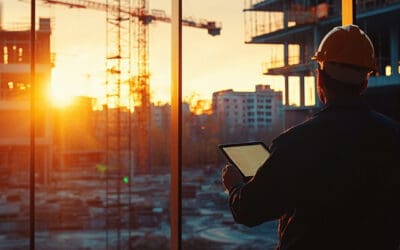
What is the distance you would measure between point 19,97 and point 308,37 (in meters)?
5.05

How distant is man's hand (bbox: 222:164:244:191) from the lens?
0.61 m

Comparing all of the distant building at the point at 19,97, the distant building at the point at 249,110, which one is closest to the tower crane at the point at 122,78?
the distant building at the point at 19,97

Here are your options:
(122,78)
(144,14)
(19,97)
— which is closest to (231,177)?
(19,97)

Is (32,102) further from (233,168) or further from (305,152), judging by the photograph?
(305,152)

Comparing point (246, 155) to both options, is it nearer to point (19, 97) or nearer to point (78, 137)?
point (19, 97)

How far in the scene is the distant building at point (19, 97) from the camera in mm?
9227

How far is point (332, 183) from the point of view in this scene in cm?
53

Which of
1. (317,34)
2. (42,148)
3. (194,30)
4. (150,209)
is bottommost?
(150,209)

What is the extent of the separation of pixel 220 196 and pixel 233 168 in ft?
34.8

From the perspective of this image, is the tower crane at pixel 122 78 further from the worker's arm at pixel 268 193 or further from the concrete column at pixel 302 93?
the worker's arm at pixel 268 193

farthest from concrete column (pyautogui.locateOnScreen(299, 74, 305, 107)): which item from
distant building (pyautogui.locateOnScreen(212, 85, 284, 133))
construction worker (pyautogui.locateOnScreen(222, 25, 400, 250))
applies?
construction worker (pyautogui.locateOnScreen(222, 25, 400, 250))

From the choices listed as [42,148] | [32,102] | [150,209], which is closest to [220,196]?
[150,209]

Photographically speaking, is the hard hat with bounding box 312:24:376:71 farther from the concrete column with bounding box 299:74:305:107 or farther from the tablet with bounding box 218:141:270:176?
the concrete column with bounding box 299:74:305:107

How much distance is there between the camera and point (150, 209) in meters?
10.3
